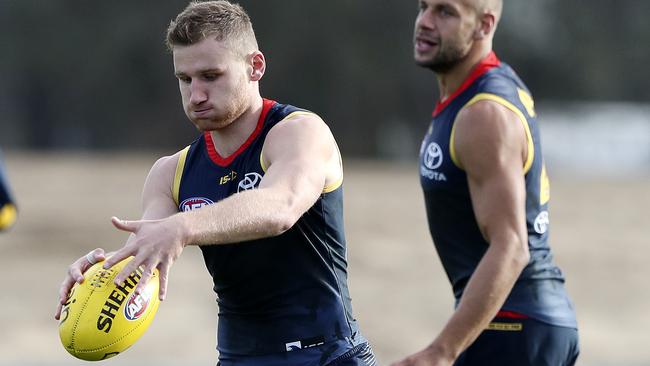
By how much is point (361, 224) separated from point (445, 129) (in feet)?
58.4

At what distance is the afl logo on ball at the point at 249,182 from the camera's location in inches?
194

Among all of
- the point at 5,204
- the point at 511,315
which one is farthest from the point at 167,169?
the point at 5,204

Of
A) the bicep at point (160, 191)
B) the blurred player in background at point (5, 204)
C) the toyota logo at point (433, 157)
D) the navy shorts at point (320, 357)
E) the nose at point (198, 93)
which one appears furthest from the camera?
the blurred player in background at point (5, 204)

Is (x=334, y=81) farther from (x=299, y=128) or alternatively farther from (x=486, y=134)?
(x=299, y=128)

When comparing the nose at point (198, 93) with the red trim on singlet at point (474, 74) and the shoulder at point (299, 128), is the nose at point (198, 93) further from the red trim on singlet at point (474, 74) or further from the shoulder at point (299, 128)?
the red trim on singlet at point (474, 74)

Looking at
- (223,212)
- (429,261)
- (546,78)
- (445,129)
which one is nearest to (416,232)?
(429,261)

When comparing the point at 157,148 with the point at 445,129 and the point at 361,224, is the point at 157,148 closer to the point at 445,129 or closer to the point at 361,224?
the point at 361,224

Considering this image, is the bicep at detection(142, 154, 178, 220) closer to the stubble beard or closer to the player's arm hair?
the player's arm hair

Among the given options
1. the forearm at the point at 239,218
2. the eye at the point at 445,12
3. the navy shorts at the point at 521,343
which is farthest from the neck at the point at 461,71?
the forearm at the point at 239,218

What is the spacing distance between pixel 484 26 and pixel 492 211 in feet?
3.64

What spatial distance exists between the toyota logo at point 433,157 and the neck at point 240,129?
104cm

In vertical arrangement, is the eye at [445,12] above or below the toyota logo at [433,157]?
above

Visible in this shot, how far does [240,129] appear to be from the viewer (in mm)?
5094

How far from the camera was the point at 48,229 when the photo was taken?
23.1m
